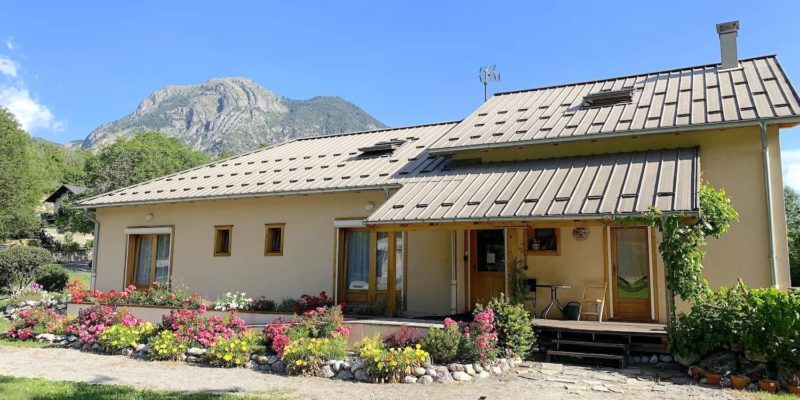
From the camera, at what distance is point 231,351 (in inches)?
353

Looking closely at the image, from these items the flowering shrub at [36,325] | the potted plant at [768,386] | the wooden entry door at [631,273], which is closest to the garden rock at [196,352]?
the flowering shrub at [36,325]

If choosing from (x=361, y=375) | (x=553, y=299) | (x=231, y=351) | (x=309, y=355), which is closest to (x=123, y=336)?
(x=231, y=351)

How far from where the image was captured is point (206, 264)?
549 inches

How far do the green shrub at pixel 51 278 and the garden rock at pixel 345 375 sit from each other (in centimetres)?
1443

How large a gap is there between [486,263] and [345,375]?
4352 millimetres

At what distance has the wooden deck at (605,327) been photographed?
8.31m

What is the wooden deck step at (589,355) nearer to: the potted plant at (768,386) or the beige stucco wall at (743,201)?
the potted plant at (768,386)

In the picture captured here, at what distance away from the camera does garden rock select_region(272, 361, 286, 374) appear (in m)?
8.48

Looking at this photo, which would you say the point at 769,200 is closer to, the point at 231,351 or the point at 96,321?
the point at 231,351

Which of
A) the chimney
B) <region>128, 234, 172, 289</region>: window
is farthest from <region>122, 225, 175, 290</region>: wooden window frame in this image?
the chimney

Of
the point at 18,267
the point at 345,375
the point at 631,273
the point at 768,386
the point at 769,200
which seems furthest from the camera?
the point at 18,267

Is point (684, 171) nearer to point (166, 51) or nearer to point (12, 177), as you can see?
point (166, 51)

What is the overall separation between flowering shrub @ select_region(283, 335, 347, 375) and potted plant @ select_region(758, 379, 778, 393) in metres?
5.77

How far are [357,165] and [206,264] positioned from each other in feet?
15.7
